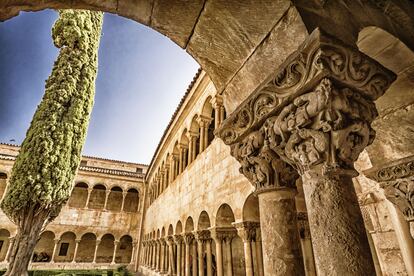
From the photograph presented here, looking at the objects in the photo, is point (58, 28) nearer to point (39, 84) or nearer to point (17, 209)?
point (17, 209)

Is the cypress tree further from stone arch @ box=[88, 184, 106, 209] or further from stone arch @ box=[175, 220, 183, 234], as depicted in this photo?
stone arch @ box=[88, 184, 106, 209]

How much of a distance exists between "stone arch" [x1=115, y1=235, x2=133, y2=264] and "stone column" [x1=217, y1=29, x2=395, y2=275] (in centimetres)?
2295

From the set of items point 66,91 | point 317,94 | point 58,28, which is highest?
point 58,28

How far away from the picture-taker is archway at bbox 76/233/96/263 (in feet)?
66.9

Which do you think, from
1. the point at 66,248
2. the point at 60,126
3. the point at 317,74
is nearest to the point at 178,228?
the point at 60,126

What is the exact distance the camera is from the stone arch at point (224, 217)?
554 centimetres

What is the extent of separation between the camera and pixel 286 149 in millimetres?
1625

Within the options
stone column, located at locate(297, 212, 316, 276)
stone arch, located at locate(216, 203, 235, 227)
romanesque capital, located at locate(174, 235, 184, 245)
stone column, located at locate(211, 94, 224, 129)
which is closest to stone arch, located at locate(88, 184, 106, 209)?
romanesque capital, located at locate(174, 235, 184, 245)

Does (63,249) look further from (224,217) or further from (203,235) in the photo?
(224,217)

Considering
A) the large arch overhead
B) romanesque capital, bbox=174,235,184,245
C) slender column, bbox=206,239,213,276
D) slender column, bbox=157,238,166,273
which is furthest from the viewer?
slender column, bbox=157,238,166,273

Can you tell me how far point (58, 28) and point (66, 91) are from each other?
113 inches

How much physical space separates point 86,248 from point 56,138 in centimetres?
1560

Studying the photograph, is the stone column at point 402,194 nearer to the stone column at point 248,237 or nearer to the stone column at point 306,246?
the stone column at point 306,246

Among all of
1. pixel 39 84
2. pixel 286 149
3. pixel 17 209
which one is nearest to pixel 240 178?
pixel 286 149
